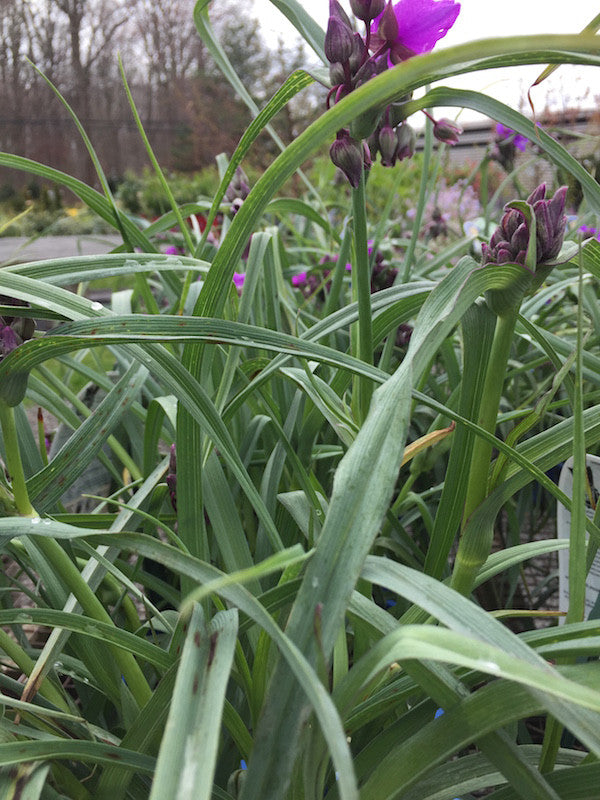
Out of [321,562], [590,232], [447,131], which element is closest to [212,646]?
[321,562]

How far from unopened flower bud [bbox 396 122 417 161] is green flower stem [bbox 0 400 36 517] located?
0.85 feet

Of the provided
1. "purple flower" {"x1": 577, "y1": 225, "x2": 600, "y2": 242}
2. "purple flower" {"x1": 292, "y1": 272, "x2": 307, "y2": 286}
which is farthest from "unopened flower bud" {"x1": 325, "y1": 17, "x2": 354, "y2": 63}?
"purple flower" {"x1": 292, "y1": 272, "x2": 307, "y2": 286}

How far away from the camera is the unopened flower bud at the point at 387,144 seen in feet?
1.28

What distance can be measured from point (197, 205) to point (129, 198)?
978 cm

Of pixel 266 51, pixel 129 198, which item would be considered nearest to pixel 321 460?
pixel 129 198

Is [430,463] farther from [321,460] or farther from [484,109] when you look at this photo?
[484,109]

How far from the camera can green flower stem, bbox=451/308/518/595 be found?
1.14 ft

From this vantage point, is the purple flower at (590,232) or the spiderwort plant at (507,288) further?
the purple flower at (590,232)

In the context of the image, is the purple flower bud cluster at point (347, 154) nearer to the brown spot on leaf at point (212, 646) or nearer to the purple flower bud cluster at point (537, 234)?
the purple flower bud cluster at point (537, 234)

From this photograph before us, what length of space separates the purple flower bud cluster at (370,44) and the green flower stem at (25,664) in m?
0.31

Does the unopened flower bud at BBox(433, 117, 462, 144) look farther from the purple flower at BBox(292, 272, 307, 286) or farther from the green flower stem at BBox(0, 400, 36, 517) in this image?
the purple flower at BBox(292, 272, 307, 286)

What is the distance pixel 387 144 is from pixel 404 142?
2cm

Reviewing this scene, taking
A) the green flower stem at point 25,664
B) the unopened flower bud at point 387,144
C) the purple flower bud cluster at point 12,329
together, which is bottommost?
the green flower stem at point 25,664

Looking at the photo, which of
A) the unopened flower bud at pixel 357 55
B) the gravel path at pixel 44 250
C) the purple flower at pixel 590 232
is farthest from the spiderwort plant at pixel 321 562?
the gravel path at pixel 44 250
